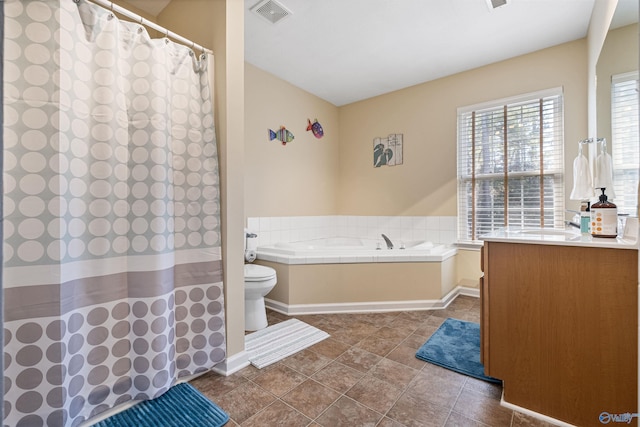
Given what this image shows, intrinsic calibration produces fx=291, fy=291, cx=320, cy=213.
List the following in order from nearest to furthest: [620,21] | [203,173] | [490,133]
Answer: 1. [620,21]
2. [203,173]
3. [490,133]

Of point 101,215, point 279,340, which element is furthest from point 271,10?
point 279,340

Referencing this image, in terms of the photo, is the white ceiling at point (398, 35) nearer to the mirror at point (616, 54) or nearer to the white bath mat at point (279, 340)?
the mirror at point (616, 54)

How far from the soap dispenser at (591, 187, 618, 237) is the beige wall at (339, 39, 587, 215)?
1.79 m

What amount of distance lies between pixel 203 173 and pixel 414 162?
288 centimetres

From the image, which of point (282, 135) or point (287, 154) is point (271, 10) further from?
point (287, 154)

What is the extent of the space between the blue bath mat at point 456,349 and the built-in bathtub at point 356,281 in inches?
17.6

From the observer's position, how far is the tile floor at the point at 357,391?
1413 millimetres

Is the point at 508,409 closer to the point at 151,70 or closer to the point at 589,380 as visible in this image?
the point at 589,380

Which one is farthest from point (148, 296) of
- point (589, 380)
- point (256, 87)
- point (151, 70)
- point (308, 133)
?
point (308, 133)

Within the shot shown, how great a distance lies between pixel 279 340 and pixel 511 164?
3013 mm

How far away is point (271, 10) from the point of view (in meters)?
2.40

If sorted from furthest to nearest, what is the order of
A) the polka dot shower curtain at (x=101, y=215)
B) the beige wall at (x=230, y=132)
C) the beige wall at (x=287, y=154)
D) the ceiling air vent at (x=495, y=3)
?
the beige wall at (x=287, y=154) < the ceiling air vent at (x=495, y=3) < the beige wall at (x=230, y=132) < the polka dot shower curtain at (x=101, y=215)

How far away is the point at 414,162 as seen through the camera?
3824 millimetres

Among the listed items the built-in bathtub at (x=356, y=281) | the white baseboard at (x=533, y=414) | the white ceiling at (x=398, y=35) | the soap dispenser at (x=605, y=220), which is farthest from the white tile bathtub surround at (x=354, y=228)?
the white baseboard at (x=533, y=414)
